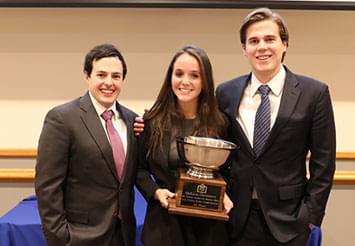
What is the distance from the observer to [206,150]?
1486 mm

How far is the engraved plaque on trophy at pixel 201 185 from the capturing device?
1.48 metres

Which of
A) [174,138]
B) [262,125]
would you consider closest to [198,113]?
[174,138]

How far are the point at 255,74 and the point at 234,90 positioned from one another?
11 centimetres

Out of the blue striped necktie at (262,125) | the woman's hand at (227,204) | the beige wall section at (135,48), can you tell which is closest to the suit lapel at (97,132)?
the woman's hand at (227,204)

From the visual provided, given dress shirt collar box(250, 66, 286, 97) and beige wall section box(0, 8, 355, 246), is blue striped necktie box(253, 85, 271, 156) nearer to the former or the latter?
dress shirt collar box(250, 66, 286, 97)

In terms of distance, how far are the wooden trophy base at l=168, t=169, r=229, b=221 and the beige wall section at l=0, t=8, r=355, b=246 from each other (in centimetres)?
130

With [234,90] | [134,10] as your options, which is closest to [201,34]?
[134,10]

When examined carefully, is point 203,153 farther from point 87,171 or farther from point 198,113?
Result: point 87,171

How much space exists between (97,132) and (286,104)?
733 mm

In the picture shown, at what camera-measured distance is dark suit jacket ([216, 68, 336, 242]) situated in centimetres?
155

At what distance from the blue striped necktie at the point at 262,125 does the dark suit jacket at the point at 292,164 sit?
2cm

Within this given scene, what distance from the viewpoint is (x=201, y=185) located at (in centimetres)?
150

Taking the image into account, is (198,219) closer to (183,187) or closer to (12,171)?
(183,187)

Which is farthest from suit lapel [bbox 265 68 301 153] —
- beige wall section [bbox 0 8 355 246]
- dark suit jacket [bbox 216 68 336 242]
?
beige wall section [bbox 0 8 355 246]
